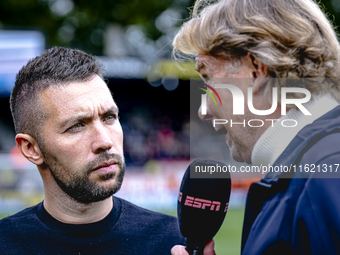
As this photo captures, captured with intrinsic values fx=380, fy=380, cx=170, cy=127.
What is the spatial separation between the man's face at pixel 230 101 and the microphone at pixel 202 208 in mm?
145

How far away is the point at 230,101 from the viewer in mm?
1704

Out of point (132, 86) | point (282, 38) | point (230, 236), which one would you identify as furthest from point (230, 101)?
point (132, 86)

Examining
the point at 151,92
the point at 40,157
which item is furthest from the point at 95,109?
the point at 151,92

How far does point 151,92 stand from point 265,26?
11979 mm

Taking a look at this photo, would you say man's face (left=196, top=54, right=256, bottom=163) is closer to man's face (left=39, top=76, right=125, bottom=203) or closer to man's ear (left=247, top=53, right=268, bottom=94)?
man's ear (left=247, top=53, right=268, bottom=94)

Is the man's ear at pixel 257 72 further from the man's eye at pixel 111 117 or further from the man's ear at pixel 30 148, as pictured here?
the man's ear at pixel 30 148

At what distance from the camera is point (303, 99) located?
1.56 meters

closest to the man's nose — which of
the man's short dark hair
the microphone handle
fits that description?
the man's short dark hair

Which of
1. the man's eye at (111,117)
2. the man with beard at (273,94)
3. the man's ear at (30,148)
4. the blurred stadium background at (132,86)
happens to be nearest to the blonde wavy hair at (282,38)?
the man with beard at (273,94)

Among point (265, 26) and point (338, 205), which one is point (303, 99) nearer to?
point (265, 26)

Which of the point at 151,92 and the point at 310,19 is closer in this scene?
the point at 310,19

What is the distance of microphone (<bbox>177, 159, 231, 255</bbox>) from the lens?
5.56ft

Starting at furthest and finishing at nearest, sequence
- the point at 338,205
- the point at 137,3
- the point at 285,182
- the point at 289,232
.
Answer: the point at 137,3 < the point at 285,182 < the point at 289,232 < the point at 338,205

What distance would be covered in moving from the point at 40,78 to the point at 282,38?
1199 mm
